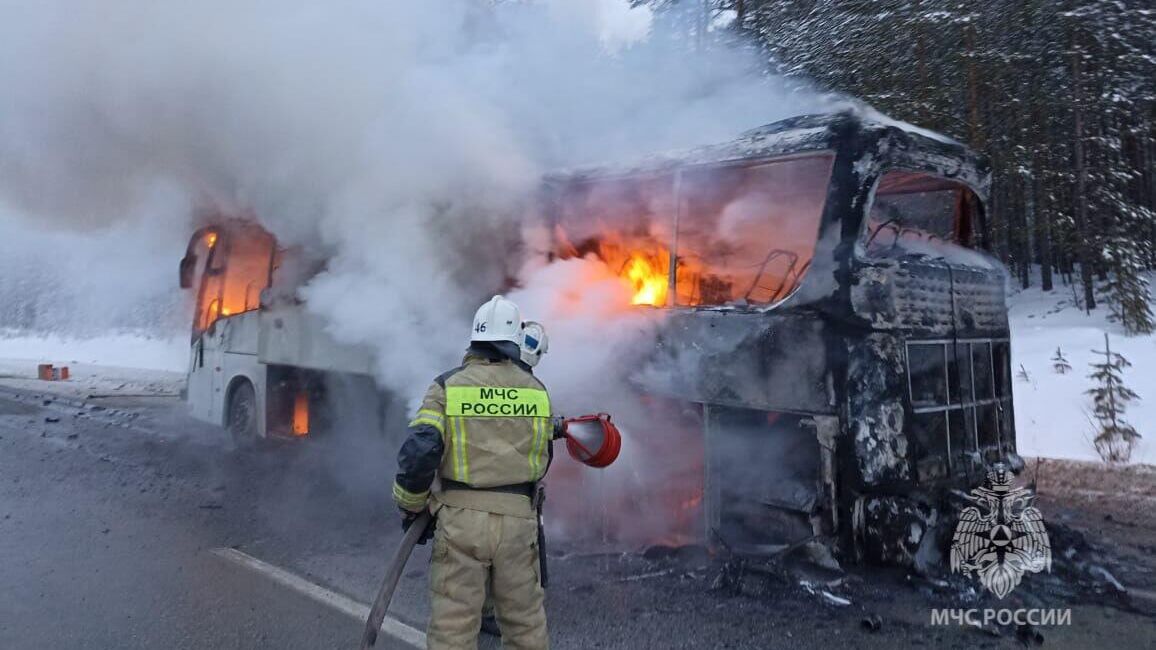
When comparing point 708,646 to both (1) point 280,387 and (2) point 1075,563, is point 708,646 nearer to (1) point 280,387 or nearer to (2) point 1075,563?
(2) point 1075,563

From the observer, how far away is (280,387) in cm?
821

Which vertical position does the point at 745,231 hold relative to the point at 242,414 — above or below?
above

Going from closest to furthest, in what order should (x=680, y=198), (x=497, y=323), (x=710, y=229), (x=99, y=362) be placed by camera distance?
(x=497, y=323), (x=680, y=198), (x=710, y=229), (x=99, y=362)

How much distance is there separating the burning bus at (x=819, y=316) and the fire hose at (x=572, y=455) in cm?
143

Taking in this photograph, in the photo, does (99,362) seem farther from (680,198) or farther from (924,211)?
(924,211)

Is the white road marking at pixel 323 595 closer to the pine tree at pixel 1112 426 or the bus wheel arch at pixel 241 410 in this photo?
the bus wheel arch at pixel 241 410

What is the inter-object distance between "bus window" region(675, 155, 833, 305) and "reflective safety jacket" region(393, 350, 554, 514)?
7.28 feet

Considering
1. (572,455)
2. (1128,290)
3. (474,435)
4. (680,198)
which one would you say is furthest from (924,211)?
(1128,290)

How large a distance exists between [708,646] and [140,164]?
27.4 ft

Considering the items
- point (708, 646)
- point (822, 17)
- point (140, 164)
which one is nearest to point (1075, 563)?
point (708, 646)

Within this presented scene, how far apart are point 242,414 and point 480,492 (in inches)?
271

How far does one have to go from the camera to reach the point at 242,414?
8.73 metres

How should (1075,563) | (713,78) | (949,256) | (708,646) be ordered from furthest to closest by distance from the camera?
(713,78) → (949,256) → (1075,563) → (708,646)

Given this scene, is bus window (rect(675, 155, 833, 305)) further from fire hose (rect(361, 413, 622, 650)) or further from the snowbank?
the snowbank
